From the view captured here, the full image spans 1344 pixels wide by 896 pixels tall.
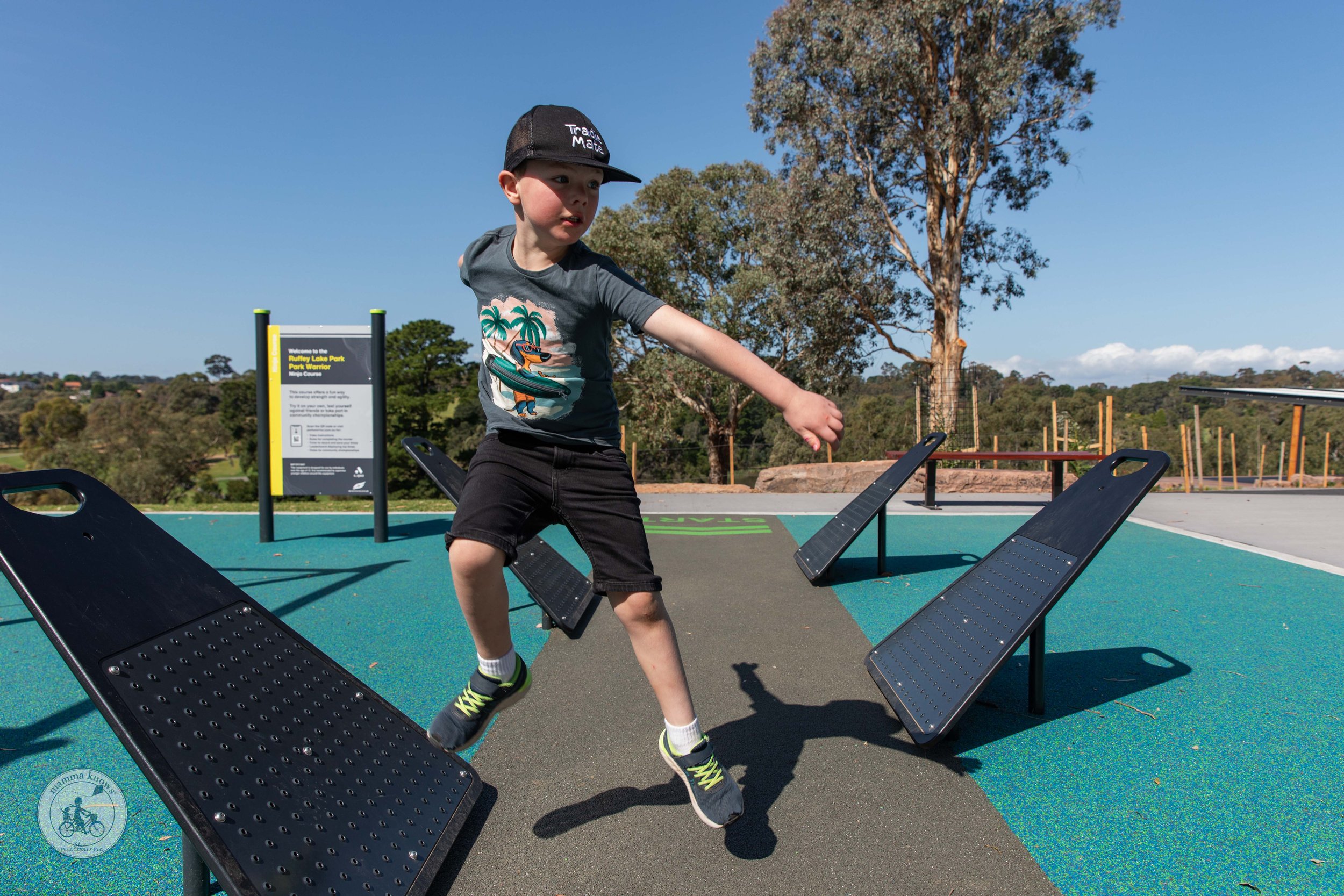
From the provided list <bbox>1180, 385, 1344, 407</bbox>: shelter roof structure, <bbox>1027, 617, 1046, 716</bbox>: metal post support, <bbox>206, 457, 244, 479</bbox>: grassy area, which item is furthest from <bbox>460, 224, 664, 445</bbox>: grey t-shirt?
<bbox>206, 457, 244, 479</bbox>: grassy area

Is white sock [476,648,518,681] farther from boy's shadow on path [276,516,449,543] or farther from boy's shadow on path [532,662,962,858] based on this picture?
boy's shadow on path [276,516,449,543]

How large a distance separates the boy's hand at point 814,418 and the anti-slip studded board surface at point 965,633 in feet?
3.95

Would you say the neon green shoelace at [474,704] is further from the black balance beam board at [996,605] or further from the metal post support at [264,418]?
the metal post support at [264,418]

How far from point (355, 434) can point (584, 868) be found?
6.17 m

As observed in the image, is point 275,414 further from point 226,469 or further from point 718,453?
point 226,469

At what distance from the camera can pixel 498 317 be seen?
2.12m

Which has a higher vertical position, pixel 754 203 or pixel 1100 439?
pixel 754 203

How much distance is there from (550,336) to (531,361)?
0.09 meters

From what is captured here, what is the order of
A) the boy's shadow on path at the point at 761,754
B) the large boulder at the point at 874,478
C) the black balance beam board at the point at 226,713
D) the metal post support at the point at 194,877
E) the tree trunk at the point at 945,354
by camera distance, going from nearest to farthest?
the black balance beam board at the point at 226,713, the metal post support at the point at 194,877, the boy's shadow on path at the point at 761,754, the large boulder at the point at 874,478, the tree trunk at the point at 945,354

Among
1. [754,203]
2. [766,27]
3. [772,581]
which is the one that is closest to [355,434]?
[772,581]

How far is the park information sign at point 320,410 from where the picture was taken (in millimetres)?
7117

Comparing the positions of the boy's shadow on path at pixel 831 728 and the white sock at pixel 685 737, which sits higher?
the white sock at pixel 685 737

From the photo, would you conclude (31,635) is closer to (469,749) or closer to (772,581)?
(469,749)

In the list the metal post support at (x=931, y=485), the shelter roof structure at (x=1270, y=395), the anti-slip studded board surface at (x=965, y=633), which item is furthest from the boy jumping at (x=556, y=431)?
the shelter roof structure at (x=1270, y=395)
